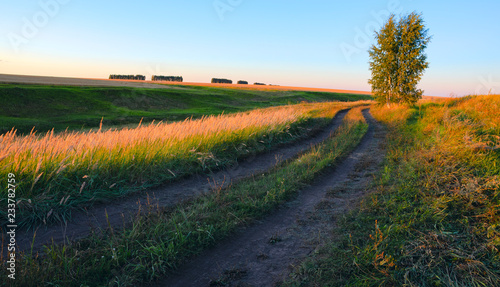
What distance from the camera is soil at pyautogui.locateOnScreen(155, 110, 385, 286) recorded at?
116 inches

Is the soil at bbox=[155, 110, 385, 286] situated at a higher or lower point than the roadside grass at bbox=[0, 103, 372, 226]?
lower

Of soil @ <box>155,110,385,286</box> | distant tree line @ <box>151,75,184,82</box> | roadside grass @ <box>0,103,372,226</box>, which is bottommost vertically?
soil @ <box>155,110,385,286</box>

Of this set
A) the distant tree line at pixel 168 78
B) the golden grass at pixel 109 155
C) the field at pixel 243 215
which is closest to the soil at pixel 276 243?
the field at pixel 243 215

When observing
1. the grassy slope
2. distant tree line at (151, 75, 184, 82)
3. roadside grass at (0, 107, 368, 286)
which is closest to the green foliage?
the grassy slope

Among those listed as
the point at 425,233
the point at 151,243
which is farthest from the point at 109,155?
the point at 425,233

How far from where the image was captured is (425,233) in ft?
10.7

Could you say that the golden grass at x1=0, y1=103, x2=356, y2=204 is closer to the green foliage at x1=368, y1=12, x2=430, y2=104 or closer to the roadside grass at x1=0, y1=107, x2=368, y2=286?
the roadside grass at x1=0, y1=107, x2=368, y2=286

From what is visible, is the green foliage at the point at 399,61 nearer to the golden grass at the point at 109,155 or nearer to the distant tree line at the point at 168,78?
the golden grass at the point at 109,155

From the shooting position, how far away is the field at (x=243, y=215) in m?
2.79

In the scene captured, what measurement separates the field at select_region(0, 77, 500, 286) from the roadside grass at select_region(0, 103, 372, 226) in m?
0.03

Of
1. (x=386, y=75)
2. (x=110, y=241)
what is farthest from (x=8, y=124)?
(x=386, y=75)

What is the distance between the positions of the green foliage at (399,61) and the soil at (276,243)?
75.8 ft

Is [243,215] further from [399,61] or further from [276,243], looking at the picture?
[399,61]

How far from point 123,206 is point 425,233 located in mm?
4895
